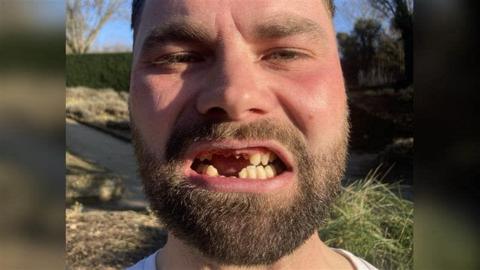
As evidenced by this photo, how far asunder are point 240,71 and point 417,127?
1.92 ft

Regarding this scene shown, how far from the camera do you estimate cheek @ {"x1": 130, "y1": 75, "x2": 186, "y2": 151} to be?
3.37 feet

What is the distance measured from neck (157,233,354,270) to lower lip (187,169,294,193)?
226 millimetres

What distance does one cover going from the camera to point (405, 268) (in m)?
1.61

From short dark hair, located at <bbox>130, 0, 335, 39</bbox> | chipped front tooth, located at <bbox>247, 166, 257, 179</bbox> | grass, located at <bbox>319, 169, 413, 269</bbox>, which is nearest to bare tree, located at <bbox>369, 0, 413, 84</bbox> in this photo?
short dark hair, located at <bbox>130, 0, 335, 39</bbox>

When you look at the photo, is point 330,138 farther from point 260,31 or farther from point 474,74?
point 474,74

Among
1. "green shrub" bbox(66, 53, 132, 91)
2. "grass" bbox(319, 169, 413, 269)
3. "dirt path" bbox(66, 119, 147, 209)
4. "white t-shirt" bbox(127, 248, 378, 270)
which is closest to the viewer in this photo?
"white t-shirt" bbox(127, 248, 378, 270)

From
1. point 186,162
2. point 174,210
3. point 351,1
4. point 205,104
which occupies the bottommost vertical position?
point 174,210

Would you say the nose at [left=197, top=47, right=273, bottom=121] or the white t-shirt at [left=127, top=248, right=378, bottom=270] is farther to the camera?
the white t-shirt at [left=127, top=248, right=378, bottom=270]

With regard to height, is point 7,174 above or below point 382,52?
below

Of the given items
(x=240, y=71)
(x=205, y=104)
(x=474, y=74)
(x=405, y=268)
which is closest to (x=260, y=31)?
(x=240, y=71)

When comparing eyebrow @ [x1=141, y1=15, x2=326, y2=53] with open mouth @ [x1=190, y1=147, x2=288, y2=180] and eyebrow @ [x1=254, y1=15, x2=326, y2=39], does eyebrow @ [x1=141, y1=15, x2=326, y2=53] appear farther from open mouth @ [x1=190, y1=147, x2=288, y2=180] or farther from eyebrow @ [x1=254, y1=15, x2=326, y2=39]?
open mouth @ [x1=190, y1=147, x2=288, y2=180]

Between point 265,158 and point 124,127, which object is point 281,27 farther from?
point 124,127

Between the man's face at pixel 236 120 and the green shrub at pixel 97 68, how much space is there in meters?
0.35

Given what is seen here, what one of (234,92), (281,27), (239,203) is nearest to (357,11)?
(281,27)
